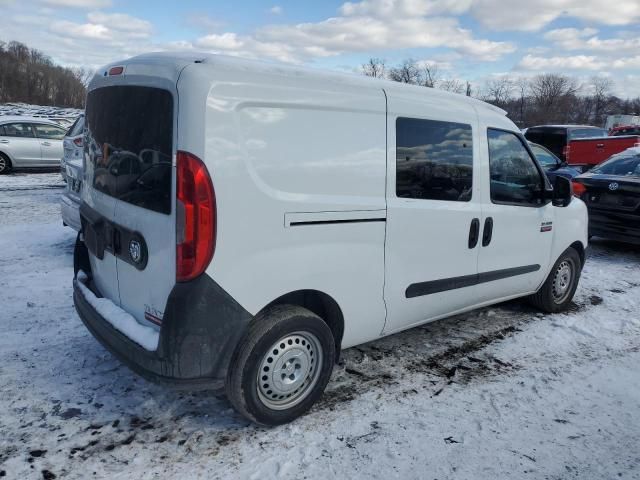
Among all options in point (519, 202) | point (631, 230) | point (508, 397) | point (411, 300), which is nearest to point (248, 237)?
point (411, 300)

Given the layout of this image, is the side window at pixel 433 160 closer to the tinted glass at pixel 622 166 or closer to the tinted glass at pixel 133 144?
the tinted glass at pixel 133 144

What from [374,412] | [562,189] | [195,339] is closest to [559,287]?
[562,189]

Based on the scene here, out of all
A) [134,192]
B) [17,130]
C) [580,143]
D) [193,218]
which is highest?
[580,143]

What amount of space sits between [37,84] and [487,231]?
353 feet

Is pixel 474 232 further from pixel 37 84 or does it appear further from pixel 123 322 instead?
pixel 37 84

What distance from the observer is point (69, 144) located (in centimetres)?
799

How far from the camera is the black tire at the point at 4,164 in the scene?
1355 cm

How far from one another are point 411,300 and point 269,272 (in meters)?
1.27

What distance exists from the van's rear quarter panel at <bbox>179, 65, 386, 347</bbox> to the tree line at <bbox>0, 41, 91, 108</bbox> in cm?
9443

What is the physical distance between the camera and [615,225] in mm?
7270

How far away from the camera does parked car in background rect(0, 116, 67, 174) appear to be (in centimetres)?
1359

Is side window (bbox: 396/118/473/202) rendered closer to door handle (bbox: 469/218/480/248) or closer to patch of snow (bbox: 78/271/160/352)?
door handle (bbox: 469/218/480/248)

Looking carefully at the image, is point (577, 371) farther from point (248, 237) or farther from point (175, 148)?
point (175, 148)

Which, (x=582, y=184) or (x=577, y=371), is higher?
(x=582, y=184)
